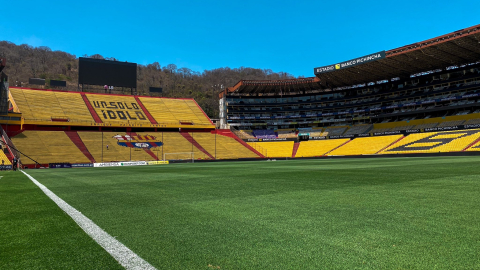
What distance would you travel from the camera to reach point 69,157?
4556 cm

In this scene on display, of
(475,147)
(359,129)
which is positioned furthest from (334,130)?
(475,147)

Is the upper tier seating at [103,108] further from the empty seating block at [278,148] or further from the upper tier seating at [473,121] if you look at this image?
the upper tier seating at [473,121]

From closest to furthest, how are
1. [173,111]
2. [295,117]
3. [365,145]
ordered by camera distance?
[365,145], [173,111], [295,117]

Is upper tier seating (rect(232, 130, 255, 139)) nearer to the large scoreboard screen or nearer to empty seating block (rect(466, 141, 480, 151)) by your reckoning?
the large scoreboard screen

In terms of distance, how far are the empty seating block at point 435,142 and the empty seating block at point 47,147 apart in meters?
50.6

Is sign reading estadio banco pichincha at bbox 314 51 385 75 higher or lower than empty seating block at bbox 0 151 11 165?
higher

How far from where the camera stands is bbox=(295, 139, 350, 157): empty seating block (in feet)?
197

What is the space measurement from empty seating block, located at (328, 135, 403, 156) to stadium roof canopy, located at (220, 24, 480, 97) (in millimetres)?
14882

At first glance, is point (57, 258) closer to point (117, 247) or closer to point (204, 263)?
point (117, 247)

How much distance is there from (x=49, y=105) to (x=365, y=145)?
211 feet

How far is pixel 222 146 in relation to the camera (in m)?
61.3

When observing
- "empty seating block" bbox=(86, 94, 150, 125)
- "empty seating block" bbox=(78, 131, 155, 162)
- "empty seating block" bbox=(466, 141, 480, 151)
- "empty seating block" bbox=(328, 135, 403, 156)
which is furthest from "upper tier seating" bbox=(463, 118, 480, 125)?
"empty seating block" bbox=(86, 94, 150, 125)

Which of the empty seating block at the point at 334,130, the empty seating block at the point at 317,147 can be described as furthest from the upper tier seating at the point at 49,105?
the empty seating block at the point at 334,130

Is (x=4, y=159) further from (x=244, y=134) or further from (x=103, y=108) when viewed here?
(x=244, y=134)
